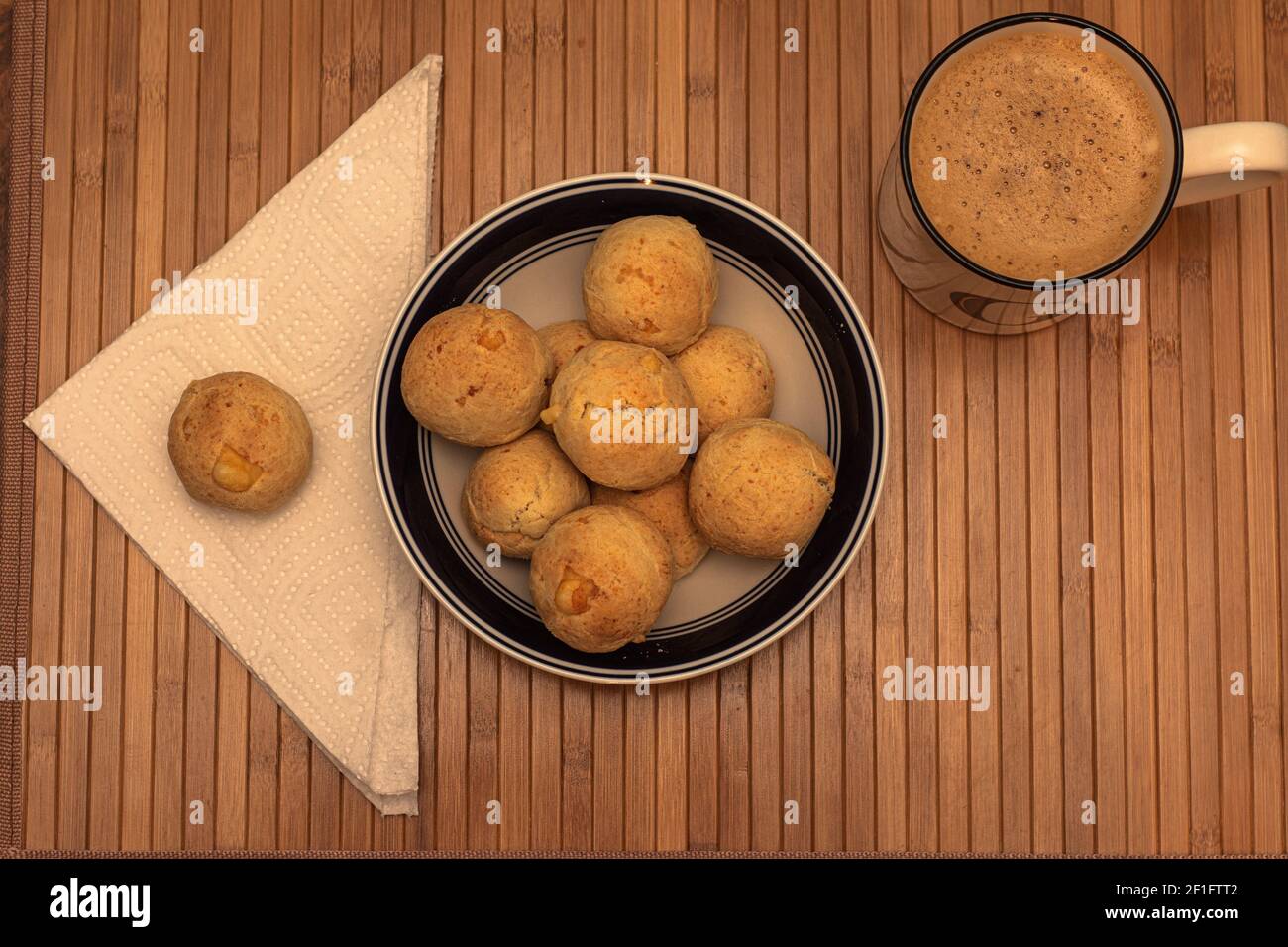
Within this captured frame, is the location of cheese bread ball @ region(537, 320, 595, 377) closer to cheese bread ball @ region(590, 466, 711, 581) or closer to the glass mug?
cheese bread ball @ region(590, 466, 711, 581)

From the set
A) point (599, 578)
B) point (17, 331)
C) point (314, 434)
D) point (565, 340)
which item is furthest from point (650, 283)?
point (17, 331)

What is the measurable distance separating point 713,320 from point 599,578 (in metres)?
0.24

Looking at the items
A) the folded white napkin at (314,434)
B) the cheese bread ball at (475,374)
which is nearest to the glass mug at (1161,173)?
the cheese bread ball at (475,374)

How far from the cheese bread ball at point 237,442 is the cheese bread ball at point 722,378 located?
0.31m

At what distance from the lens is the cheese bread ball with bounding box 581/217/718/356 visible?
69 cm

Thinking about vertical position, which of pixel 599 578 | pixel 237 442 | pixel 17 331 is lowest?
pixel 599 578

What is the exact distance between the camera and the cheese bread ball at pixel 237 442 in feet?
2.47

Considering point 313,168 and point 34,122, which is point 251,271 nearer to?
point 313,168

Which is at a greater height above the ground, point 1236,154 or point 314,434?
point 1236,154

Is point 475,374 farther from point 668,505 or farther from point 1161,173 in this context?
point 1161,173

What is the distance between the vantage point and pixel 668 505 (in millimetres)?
739

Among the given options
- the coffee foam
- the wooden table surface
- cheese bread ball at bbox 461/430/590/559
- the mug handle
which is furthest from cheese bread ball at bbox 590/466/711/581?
the mug handle

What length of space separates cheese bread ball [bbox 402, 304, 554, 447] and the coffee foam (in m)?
0.31

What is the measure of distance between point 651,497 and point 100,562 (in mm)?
488
